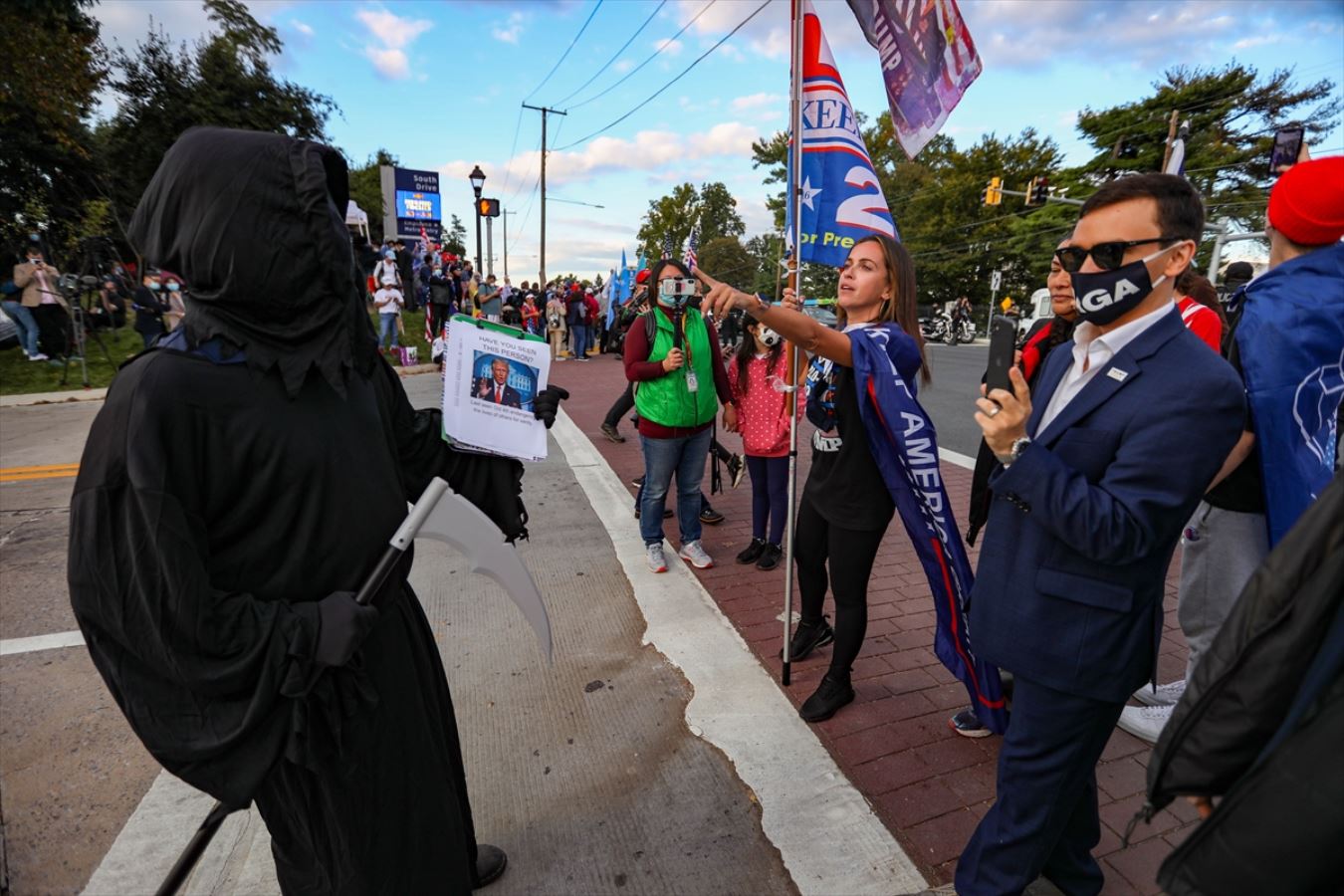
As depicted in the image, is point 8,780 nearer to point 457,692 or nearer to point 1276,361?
point 457,692

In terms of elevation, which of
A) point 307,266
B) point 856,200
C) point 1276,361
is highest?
point 856,200

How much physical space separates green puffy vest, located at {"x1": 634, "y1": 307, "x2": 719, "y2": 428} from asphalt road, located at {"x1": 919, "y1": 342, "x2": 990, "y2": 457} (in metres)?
1.43

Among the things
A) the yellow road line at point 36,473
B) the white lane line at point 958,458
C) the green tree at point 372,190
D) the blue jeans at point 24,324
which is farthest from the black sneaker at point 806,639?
the green tree at point 372,190

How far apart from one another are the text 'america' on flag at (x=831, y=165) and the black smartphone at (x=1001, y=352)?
1.38m

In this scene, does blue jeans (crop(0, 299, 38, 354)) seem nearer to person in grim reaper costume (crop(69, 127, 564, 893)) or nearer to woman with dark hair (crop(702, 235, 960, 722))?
person in grim reaper costume (crop(69, 127, 564, 893))

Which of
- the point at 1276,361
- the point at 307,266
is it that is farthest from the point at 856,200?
the point at 307,266

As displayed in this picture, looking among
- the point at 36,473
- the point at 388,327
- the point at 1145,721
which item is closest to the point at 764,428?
the point at 1145,721

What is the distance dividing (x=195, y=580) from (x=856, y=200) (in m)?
2.86

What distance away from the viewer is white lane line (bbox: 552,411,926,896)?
2158 millimetres

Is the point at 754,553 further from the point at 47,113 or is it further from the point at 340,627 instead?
the point at 47,113

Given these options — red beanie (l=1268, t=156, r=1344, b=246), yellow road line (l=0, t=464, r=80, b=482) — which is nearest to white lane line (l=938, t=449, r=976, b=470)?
red beanie (l=1268, t=156, r=1344, b=246)

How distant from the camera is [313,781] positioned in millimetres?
1496

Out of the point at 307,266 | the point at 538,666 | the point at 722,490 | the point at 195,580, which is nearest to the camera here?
the point at 195,580

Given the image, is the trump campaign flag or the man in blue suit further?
the trump campaign flag
